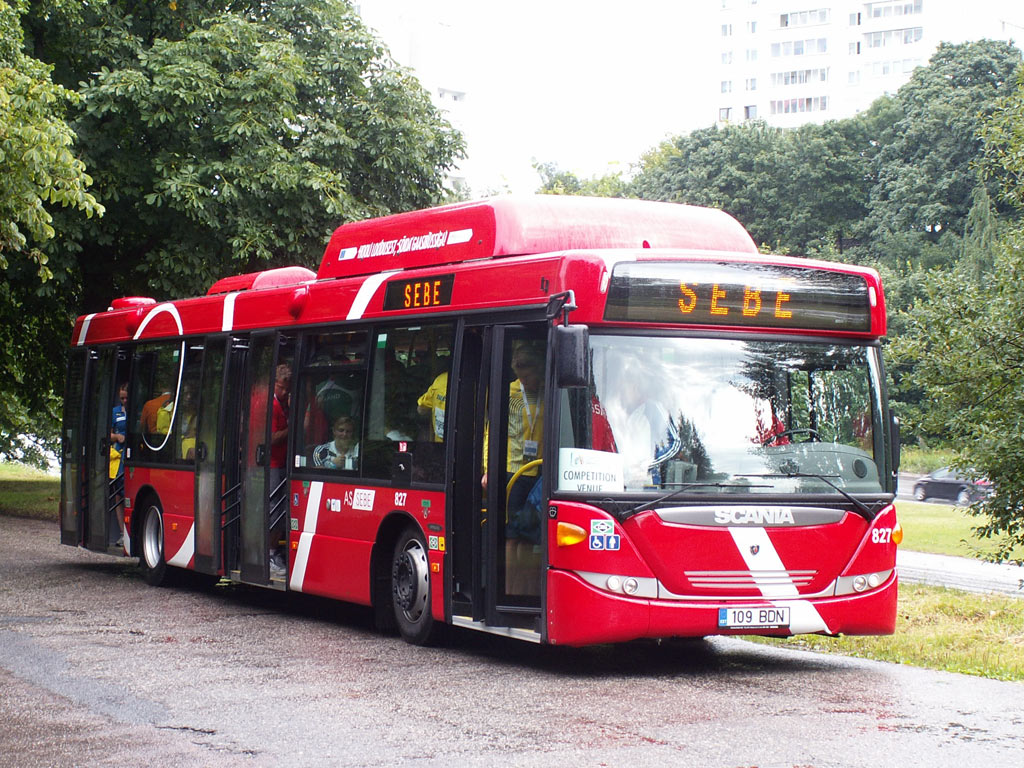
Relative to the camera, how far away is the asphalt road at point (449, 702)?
279 inches

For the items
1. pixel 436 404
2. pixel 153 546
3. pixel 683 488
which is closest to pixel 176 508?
pixel 153 546

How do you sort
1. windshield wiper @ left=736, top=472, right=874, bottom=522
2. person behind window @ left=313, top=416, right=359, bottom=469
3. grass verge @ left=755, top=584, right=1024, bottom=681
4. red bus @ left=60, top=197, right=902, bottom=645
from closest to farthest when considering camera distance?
red bus @ left=60, top=197, right=902, bottom=645
windshield wiper @ left=736, top=472, right=874, bottom=522
grass verge @ left=755, top=584, right=1024, bottom=681
person behind window @ left=313, top=416, right=359, bottom=469

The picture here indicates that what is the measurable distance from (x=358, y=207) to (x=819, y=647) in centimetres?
1200

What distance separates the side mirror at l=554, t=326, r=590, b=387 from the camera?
29.7 ft

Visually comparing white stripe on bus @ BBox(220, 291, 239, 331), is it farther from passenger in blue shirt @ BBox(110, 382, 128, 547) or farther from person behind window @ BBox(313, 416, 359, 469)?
passenger in blue shirt @ BBox(110, 382, 128, 547)

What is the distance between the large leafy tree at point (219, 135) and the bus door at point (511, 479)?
11.2 meters

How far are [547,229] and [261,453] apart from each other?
4052 millimetres

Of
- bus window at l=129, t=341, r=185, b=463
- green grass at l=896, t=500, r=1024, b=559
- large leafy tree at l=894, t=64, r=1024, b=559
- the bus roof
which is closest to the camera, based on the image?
the bus roof

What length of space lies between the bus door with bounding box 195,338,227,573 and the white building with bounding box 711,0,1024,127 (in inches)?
3760

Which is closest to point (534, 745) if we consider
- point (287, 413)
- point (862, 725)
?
point (862, 725)

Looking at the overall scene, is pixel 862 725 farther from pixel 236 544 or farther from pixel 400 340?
pixel 236 544

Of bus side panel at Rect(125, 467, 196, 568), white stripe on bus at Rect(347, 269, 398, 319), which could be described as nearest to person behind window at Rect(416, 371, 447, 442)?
white stripe on bus at Rect(347, 269, 398, 319)

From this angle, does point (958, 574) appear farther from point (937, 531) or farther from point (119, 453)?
point (119, 453)

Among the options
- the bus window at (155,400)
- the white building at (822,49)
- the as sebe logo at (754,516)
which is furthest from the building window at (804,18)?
the as sebe logo at (754,516)
